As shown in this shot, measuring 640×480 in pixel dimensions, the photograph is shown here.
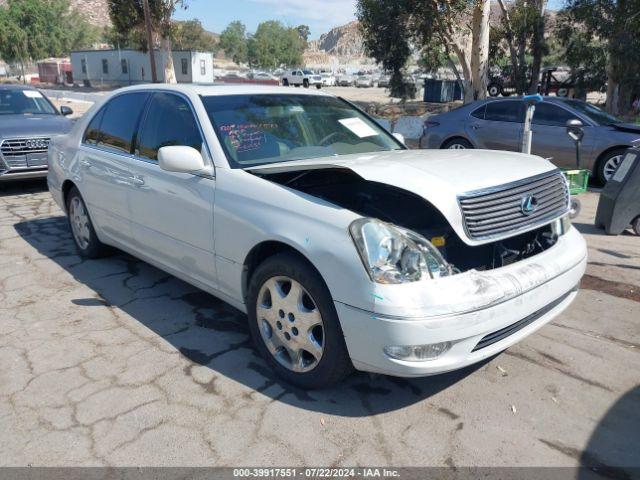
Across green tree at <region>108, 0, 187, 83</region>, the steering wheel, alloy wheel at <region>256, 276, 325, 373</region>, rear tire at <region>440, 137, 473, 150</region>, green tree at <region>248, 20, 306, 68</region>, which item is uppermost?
green tree at <region>248, 20, 306, 68</region>

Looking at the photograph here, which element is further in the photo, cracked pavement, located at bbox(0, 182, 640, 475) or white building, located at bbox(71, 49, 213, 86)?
white building, located at bbox(71, 49, 213, 86)

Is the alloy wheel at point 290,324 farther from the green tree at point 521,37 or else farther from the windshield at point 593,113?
the green tree at point 521,37

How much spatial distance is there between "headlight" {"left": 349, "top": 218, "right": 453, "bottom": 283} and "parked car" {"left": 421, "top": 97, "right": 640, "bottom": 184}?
6.62 metres

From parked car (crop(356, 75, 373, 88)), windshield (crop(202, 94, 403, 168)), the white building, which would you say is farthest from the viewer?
parked car (crop(356, 75, 373, 88))

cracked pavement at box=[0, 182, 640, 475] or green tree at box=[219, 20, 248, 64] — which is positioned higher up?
green tree at box=[219, 20, 248, 64]

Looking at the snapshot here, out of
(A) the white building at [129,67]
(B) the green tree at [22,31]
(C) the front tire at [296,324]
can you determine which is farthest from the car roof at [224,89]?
(B) the green tree at [22,31]

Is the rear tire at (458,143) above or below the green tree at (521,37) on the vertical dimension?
below

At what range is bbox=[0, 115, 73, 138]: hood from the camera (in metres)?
8.02

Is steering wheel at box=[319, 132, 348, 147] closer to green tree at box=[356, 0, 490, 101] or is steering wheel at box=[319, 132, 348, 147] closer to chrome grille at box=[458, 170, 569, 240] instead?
chrome grille at box=[458, 170, 569, 240]

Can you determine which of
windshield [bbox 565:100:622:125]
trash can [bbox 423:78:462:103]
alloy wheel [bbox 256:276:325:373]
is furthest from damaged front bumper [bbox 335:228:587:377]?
trash can [bbox 423:78:462:103]

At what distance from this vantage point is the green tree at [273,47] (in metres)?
88.1

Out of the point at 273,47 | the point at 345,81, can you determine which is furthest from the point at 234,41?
the point at 345,81

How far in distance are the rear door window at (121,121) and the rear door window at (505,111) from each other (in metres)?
7.19

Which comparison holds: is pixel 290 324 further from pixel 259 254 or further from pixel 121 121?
pixel 121 121
